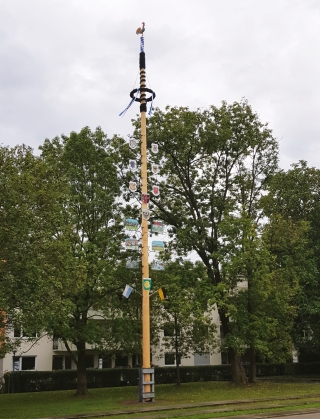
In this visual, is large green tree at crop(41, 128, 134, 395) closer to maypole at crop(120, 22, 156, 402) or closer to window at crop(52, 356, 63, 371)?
maypole at crop(120, 22, 156, 402)

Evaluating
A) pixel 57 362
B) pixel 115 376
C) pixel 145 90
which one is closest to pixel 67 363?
pixel 57 362

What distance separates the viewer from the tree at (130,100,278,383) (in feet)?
95.0

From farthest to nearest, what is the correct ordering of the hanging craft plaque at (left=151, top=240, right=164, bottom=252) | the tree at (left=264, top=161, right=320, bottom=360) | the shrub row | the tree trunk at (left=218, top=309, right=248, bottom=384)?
the tree at (left=264, top=161, right=320, bottom=360)
the shrub row
the tree trunk at (left=218, top=309, right=248, bottom=384)
the hanging craft plaque at (left=151, top=240, right=164, bottom=252)

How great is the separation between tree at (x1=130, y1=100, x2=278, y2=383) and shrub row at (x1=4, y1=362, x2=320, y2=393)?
14.9 meters

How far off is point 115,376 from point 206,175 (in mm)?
20278

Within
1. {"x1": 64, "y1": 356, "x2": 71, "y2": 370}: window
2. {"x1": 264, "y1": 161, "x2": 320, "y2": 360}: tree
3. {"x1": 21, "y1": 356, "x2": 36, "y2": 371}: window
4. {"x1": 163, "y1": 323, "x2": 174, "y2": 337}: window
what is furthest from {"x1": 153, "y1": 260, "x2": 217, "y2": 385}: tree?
{"x1": 64, "y1": 356, "x2": 71, "y2": 370}: window

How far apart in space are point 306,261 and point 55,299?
2248 cm

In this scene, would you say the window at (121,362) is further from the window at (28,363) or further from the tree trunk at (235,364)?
the tree trunk at (235,364)

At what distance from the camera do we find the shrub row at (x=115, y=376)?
122 ft

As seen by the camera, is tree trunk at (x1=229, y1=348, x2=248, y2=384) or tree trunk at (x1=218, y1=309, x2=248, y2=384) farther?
tree trunk at (x1=229, y1=348, x2=248, y2=384)

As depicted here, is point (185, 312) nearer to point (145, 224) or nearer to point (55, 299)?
point (145, 224)

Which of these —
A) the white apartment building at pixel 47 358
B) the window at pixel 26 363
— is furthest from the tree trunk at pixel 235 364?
the window at pixel 26 363

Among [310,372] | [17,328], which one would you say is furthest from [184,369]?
[17,328]

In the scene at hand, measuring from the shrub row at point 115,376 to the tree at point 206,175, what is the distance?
14908mm
